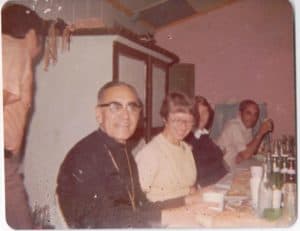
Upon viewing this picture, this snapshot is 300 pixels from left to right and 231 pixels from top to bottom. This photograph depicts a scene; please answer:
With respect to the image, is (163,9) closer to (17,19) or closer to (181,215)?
(17,19)

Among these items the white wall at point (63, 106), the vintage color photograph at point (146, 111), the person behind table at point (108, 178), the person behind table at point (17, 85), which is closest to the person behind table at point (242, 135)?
the vintage color photograph at point (146, 111)

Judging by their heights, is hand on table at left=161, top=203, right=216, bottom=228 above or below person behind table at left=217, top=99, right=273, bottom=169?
below

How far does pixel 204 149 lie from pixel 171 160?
10 centimetres

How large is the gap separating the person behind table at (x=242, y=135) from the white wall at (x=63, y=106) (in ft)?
1.23

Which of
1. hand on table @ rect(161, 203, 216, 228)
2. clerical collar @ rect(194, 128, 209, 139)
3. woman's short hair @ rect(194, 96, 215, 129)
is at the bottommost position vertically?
hand on table @ rect(161, 203, 216, 228)

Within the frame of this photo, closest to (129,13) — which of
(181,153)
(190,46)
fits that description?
(190,46)

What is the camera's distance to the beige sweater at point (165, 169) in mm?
1264

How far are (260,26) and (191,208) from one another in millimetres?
564

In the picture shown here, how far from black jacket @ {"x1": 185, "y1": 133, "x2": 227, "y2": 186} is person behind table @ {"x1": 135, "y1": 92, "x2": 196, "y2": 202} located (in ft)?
0.06

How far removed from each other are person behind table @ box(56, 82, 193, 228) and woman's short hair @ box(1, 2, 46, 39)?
0.90ft

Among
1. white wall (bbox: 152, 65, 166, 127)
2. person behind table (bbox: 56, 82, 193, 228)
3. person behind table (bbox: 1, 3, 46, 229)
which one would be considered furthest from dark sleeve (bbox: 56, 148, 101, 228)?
white wall (bbox: 152, 65, 166, 127)

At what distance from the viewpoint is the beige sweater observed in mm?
1264

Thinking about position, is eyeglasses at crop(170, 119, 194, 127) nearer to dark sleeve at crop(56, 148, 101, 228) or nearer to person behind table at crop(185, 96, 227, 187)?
person behind table at crop(185, 96, 227, 187)

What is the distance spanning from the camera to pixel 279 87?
1.25 meters
